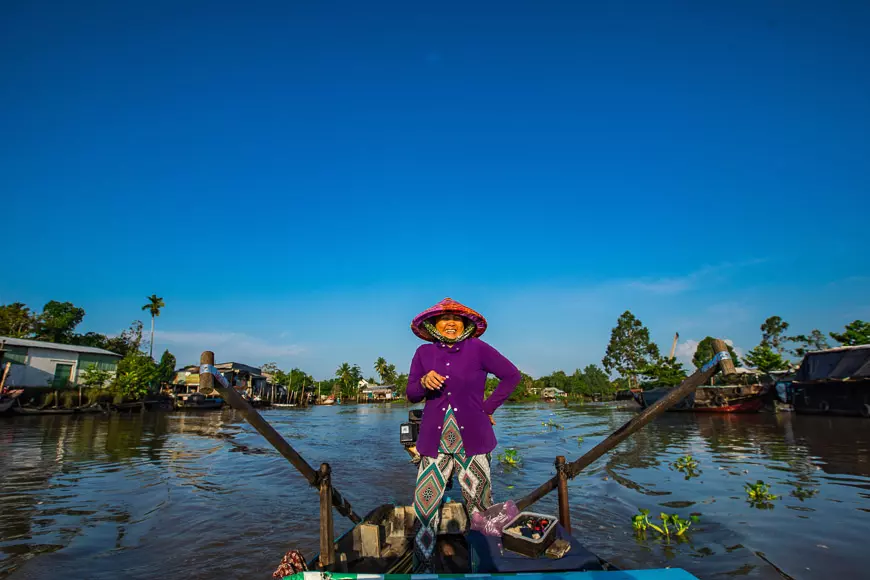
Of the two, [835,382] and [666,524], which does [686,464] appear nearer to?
[666,524]

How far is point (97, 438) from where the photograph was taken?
18.9m

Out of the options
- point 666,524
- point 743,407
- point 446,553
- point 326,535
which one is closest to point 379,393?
point 743,407

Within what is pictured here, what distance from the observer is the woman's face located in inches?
179

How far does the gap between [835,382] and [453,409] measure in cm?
3252

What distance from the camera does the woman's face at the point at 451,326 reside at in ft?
15.0

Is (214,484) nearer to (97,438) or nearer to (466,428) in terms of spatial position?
(466,428)

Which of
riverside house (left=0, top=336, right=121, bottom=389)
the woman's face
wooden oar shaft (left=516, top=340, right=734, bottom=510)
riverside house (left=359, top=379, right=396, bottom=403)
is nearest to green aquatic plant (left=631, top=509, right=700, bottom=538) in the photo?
wooden oar shaft (left=516, top=340, right=734, bottom=510)

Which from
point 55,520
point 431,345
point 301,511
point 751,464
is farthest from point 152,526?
point 751,464

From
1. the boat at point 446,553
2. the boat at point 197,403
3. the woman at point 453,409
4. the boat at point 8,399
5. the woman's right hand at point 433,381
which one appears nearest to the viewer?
the boat at point 446,553

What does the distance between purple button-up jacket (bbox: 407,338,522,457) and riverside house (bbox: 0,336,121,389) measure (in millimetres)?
39511

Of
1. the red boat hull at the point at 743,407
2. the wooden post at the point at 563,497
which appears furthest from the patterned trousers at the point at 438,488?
the red boat hull at the point at 743,407

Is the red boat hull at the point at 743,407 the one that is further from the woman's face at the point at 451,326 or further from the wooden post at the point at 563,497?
the woman's face at the point at 451,326

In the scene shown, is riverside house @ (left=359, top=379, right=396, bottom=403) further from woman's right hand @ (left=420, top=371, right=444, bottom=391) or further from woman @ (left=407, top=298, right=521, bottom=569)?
woman's right hand @ (left=420, top=371, right=444, bottom=391)

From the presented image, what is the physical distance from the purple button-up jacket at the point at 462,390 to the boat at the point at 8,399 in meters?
37.1
